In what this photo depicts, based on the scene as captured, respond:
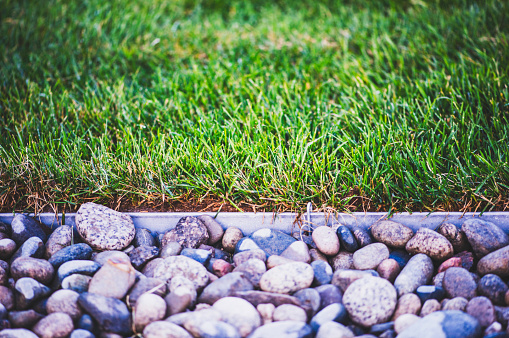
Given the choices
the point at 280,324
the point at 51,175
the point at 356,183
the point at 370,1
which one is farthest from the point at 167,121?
the point at 370,1

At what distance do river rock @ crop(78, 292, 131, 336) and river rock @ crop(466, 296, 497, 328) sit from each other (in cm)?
121

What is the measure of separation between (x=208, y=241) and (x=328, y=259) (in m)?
0.57

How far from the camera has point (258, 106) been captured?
2357mm

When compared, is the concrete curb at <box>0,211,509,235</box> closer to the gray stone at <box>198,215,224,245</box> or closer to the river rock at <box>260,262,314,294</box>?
Answer: the gray stone at <box>198,215,224,245</box>

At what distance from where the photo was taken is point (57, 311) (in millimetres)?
1380

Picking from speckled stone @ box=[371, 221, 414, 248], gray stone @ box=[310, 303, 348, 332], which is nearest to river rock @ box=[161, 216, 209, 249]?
gray stone @ box=[310, 303, 348, 332]

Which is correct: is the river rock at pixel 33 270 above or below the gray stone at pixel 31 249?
above

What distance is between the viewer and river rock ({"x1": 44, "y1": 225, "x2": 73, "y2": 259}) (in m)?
1.71

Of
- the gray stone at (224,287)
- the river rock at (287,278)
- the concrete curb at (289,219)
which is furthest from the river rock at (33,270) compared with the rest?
the river rock at (287,278)

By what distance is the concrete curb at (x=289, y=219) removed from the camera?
175 centimetres

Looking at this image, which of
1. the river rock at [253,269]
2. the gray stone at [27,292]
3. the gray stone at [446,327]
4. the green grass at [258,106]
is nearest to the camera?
the gray stone at [446,327]

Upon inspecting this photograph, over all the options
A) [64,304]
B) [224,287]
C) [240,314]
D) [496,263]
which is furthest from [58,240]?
[496,263]

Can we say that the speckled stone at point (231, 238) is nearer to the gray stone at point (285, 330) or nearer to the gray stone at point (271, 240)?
the gray stone at point (271, 240)

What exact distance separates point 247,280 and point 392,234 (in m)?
0.69
